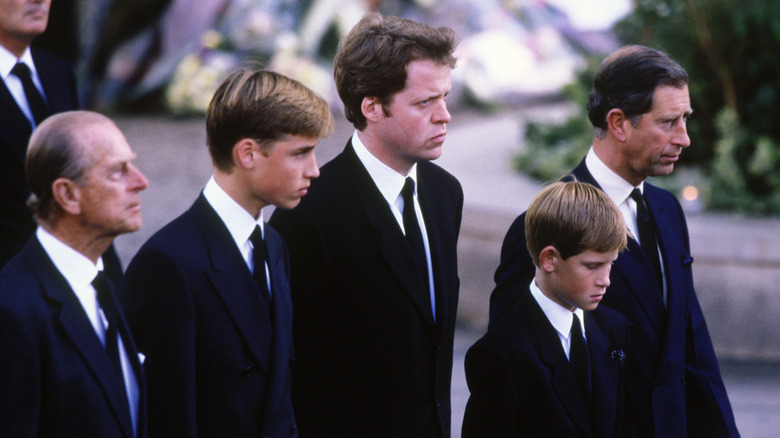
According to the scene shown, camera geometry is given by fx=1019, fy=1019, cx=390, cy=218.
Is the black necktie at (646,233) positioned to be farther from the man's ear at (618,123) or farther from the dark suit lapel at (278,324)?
the dark suit lapel at (278,324)

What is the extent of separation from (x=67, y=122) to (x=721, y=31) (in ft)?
21.6

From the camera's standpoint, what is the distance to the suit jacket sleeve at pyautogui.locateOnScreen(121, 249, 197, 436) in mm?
2529

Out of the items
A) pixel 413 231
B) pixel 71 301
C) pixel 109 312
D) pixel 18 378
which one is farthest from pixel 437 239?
pixel 18 378

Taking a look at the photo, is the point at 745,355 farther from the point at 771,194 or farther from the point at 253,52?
the point at 253,52

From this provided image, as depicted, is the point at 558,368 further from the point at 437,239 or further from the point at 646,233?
the point at 646,233

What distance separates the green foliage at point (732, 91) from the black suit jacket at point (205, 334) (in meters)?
5.44

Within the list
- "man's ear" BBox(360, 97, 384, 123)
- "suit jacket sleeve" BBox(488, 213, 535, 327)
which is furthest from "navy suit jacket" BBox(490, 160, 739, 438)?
"man's ear" BBox(360, 97, 384, 123)

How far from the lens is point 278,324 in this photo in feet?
9.03

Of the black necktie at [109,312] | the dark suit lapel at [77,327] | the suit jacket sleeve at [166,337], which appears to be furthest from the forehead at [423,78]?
the dark suit lapel at [77,327]

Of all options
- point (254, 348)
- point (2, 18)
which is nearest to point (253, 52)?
point (2, 18)

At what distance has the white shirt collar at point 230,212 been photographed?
2.75 m

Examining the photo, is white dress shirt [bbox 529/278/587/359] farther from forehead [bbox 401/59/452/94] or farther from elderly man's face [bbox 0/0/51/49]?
elderly man's face [bbox 0/0/51/49]

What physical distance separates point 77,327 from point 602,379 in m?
1.53

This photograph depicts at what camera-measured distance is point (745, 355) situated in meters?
6.40
